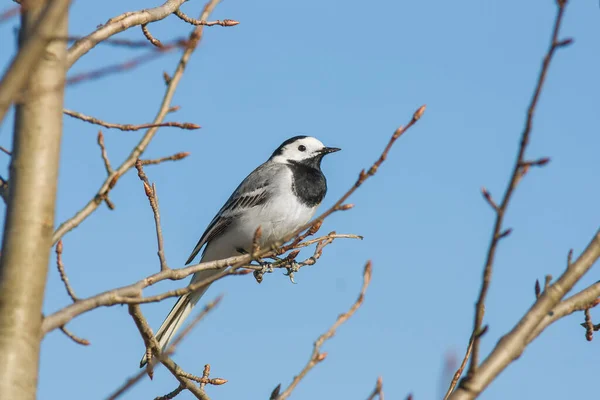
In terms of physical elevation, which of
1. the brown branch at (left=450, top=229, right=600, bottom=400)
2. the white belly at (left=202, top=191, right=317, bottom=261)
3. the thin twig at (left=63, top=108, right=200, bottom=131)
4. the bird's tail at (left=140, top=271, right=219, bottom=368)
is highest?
the white belly at (left=202, top=191, right=317, bottom=261)

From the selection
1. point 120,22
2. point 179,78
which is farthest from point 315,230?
point 179,78

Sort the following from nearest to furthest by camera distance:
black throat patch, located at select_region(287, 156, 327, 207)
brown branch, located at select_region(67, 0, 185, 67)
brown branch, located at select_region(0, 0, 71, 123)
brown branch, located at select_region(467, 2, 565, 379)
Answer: brown branch, located at select_region(0, 0, 71, 123) → brown branch, located at select_region(467, 2, 565, 379) → brown branch, located at select_region(67, 0, 185, 67) → black throat patch, located at select_region(287, 156, 327, 207)

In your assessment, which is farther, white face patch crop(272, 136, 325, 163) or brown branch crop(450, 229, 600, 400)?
white face patch crop(272, 136, 325, 163)

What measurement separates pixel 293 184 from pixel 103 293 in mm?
6103

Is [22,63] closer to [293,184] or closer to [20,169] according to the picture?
[20,169]

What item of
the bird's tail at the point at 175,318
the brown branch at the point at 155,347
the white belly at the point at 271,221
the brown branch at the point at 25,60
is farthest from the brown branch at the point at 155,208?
the white belly at the point at 271,221

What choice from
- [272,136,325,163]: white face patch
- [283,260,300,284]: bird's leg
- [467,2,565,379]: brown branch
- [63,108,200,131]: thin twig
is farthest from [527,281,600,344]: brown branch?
[272,136,325,163]: white face patch

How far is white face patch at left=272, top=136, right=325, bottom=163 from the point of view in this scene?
35.8 feet

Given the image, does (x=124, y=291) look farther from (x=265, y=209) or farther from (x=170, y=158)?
(x=265, y=209)

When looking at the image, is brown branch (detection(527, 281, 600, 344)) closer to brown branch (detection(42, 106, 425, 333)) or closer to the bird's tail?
brown branch (detection(42, 106, 425, 333))

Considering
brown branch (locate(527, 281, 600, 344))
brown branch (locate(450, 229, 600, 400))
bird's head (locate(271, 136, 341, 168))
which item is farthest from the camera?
bird's head (locate(271, 136, 341, 168))

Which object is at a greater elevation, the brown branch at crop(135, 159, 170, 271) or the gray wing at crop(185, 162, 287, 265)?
the gray wing at crop(185, 162, 287, 265)

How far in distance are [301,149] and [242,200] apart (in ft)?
4.75

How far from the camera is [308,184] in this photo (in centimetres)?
980
